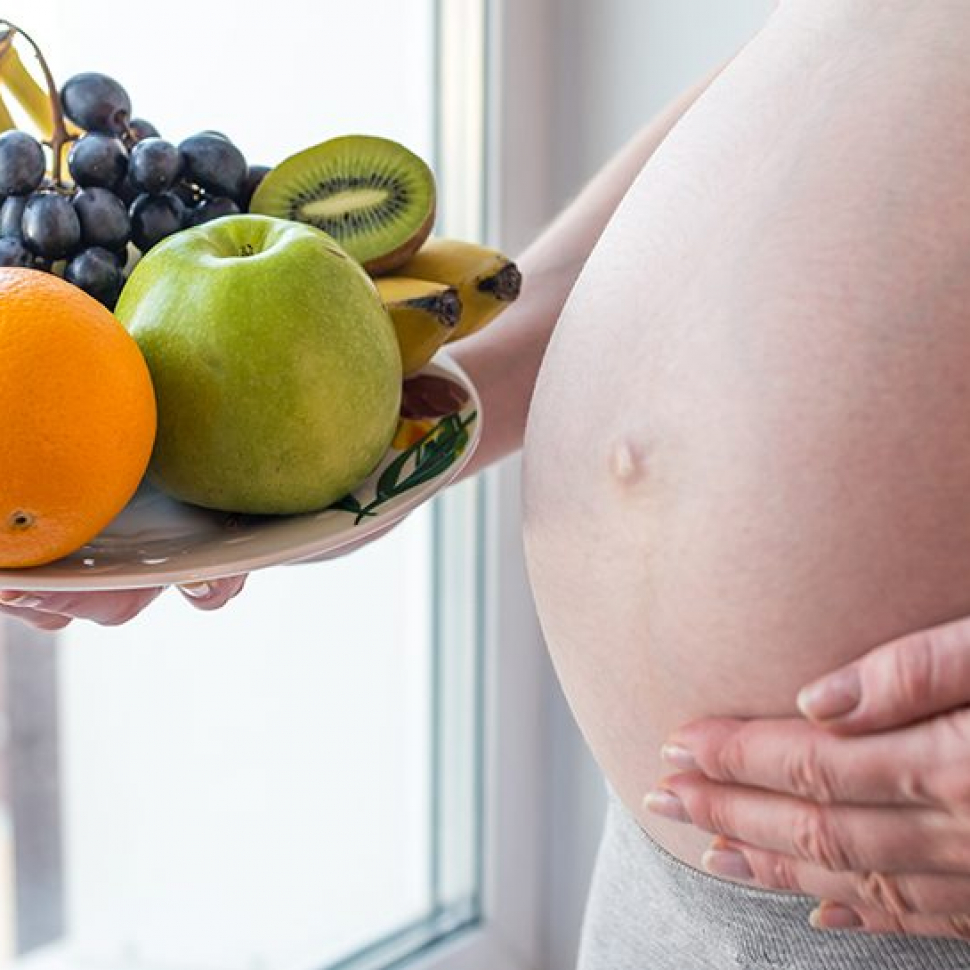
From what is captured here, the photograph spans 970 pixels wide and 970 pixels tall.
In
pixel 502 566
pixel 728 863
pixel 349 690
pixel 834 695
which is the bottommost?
pixel 349 690

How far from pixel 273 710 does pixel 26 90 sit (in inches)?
40.1

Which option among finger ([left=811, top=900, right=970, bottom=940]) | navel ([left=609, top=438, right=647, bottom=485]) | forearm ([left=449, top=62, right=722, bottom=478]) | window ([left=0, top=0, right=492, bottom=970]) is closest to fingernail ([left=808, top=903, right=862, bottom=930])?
finger ([left=811, top=900, right=970, bottom=940])

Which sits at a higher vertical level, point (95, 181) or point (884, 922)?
point (95, 181)

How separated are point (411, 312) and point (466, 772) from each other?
1187 mm

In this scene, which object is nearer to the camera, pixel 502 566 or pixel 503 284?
pixel 503 284

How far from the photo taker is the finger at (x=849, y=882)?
58cm

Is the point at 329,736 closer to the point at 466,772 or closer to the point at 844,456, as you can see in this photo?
the point at 466,772

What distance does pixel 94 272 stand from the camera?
0.67m

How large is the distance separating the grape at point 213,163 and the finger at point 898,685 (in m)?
0.40

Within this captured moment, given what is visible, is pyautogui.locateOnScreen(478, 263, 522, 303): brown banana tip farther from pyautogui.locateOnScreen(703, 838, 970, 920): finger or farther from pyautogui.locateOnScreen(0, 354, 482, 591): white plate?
pyautogui.locateOnScreen(703, 838, 970, 920): finger

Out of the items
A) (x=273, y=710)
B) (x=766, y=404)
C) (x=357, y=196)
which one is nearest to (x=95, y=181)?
(x=357, y=196)

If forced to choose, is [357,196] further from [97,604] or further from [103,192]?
[97,604]

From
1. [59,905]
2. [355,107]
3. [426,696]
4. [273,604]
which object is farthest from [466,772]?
[355,107]

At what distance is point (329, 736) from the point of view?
1710 mm
